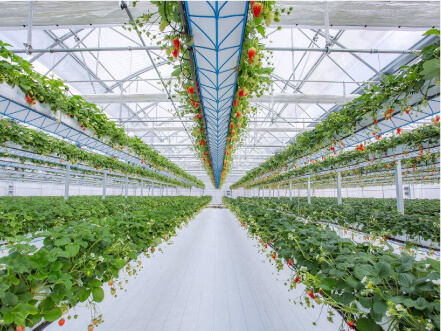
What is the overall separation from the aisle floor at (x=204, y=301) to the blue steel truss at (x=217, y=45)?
2531 mm

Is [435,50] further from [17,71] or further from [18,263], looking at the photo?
[17,71]

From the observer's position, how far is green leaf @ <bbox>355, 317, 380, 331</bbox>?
1360mm

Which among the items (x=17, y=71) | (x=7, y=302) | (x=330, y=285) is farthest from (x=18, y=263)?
→ (x=17, y=71)

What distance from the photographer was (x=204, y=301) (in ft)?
11.9

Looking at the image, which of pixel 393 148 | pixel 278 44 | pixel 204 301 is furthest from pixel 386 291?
pixel 278 44

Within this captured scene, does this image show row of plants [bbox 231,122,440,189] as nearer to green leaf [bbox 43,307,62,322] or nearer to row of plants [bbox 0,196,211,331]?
row of plants [bbox 0,196,211,331]

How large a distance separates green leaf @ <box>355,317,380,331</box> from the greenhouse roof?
3.01 metres

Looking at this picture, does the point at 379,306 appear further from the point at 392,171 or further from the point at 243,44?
the point at 392,171

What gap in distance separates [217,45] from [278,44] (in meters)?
6.69

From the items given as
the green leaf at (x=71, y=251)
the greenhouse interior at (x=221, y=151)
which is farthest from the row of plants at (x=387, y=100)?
the green leaf at (x=71, y=251)

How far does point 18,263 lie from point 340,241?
270cm

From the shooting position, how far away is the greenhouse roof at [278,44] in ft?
13.8

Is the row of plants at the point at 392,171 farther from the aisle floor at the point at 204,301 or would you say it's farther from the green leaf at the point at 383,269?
the green leaf at the point at 383,269

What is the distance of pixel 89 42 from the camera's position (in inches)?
284
